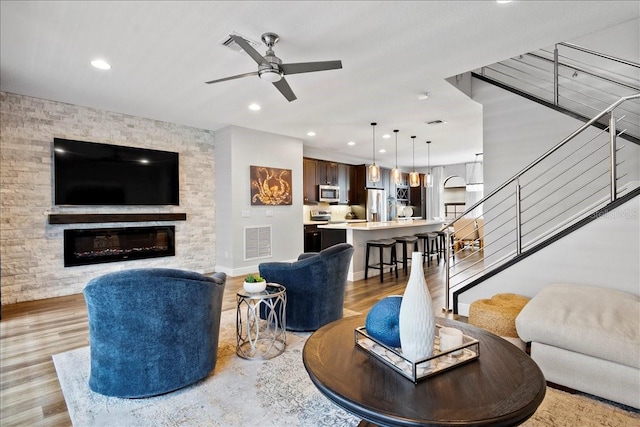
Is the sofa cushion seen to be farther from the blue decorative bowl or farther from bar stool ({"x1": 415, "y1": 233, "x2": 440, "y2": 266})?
bar stool ({"x1": 415, "y1": 233, "x2": 440, "y2": 266})

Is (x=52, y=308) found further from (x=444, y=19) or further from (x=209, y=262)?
(x=444, y=19)

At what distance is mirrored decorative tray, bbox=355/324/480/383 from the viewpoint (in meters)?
1.24

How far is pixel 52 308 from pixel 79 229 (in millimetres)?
1151

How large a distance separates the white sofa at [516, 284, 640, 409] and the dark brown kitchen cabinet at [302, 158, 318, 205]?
582cm

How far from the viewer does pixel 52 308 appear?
402cm

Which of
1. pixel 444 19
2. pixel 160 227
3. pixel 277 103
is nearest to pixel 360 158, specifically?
pixel 277 103

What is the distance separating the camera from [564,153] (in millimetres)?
3988

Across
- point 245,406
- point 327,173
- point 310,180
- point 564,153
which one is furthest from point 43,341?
point 327,173

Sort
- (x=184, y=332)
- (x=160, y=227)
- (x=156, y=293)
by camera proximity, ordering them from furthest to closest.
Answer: (x=160, y=227) → (x=184, y=332) → (x=156, y=293)

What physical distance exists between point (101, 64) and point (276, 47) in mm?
1883

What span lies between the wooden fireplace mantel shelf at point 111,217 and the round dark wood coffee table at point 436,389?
4.58 m

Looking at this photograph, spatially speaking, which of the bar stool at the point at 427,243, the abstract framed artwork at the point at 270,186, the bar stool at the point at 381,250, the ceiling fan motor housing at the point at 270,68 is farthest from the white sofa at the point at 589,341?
the abstract framed artwork at the point at 270,186

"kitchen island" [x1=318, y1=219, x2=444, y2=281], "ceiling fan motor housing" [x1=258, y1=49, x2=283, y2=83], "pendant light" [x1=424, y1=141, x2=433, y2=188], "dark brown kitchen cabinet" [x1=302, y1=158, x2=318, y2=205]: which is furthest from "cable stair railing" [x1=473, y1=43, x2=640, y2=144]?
"dark brown kitchen cabinet" [x1=302, y1=158, x2=318, y2=205]

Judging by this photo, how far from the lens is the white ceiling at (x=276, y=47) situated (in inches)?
98.4
